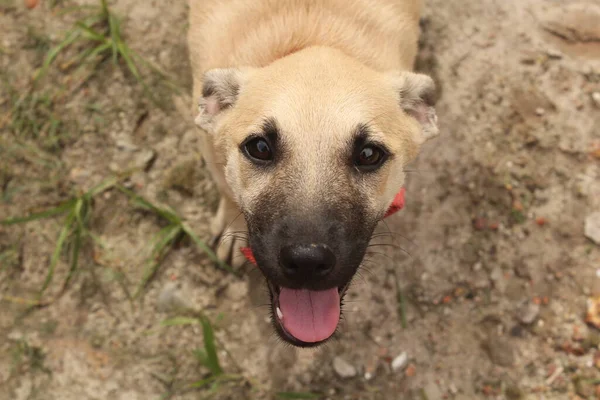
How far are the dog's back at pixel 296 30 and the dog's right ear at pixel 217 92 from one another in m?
0.46

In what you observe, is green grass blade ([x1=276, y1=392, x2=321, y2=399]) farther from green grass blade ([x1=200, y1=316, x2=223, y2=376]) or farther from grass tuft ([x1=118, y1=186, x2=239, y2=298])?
grass tuft ([x1=118, y1=186, x2=239, y2=298])

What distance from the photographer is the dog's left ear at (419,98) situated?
11.6 feet

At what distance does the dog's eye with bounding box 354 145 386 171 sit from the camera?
3180 millimetres

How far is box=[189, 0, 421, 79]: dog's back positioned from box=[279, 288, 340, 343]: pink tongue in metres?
1.68

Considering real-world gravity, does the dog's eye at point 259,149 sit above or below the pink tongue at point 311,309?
above

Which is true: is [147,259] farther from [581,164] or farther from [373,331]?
[581,164]

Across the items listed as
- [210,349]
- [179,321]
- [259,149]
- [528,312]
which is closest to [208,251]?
[179,321]

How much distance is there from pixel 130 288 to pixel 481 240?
3.31 m

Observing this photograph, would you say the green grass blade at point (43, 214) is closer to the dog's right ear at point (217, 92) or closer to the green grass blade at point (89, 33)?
the green grass blade at point (89, 33)

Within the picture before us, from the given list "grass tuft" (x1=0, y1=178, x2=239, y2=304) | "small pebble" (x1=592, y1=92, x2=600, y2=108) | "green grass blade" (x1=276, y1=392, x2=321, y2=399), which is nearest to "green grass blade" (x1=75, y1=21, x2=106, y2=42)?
"grass tuft" (x1=0, y1=178, x2=239, y2=304)

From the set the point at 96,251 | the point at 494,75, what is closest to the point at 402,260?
the point at 494,75

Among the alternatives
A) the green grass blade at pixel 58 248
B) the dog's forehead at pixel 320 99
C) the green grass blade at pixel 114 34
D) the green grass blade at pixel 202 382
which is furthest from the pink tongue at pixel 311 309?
the green grass blade at pixel 114 34

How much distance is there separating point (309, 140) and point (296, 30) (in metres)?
1.21

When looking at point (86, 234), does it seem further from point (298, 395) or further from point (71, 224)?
point (298, 395)
